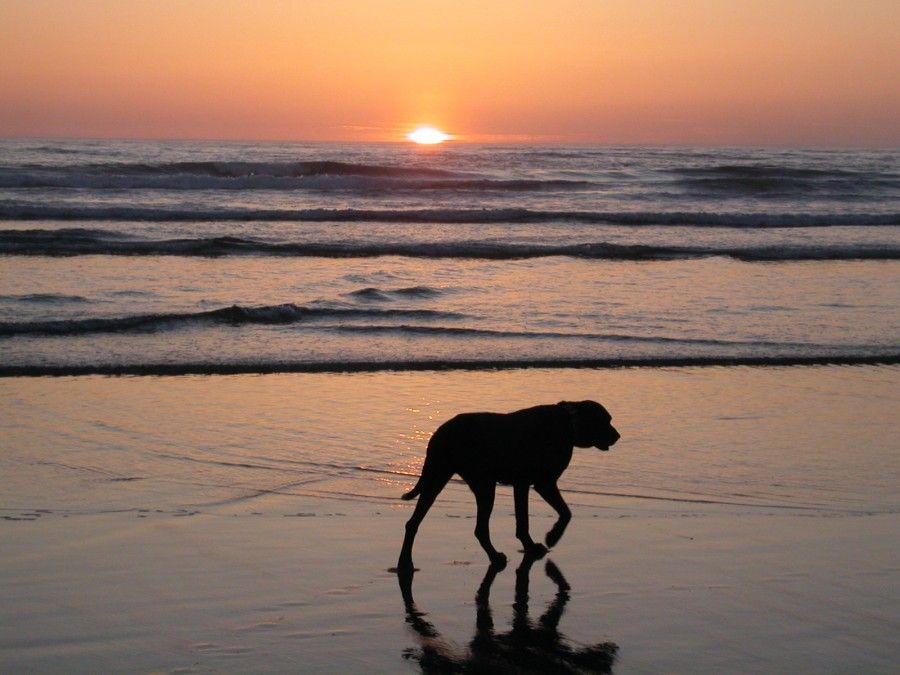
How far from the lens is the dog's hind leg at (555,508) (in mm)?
6680

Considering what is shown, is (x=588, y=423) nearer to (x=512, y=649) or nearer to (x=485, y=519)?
(x=485, y=519)

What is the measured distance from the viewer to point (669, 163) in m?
49.4

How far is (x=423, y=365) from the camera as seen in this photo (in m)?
12.0

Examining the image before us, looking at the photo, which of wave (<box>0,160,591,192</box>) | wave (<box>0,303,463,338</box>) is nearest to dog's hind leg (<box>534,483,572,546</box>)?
wave (<box>0,303,463,338</box>)

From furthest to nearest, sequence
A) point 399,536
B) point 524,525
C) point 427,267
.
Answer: point 427,267 → point 399,536 → point 524,525

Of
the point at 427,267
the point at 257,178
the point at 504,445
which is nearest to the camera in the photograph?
the point at 504,445

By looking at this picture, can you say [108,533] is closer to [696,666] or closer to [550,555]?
[550,555]

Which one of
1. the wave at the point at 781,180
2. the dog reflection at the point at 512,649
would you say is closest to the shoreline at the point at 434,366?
the dog reflection at the point at 512,649

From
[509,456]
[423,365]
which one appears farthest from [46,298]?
[509,456]

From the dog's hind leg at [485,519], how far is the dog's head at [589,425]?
0.67m

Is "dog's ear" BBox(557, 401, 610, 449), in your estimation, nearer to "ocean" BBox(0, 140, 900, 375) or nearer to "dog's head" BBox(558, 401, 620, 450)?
"dog's head" BBox(558, 401, 620, 450)

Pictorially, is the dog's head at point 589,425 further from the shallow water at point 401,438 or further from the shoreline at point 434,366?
the shoreline at point 434,366

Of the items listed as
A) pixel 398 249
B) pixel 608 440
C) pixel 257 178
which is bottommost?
pixel 398 249

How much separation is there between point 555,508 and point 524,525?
0.34 meters
